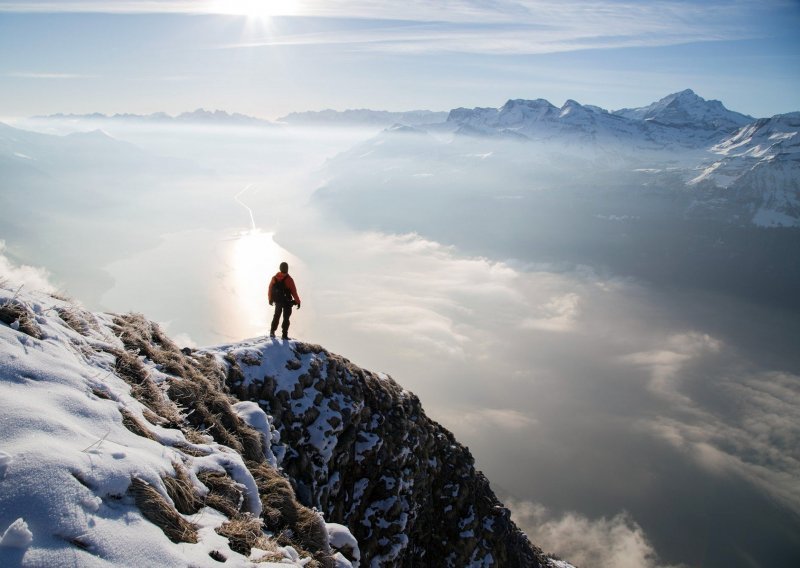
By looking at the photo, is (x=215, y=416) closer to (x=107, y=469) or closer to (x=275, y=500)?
(x=275, y=500)

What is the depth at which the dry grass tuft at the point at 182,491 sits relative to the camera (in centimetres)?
735

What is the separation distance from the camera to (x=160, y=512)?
644 cm

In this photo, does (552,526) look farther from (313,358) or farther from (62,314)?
(62,314)

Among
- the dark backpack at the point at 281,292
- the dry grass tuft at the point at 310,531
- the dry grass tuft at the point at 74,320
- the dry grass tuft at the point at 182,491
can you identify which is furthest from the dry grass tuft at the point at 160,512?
the dark backpack at the point at 281,292

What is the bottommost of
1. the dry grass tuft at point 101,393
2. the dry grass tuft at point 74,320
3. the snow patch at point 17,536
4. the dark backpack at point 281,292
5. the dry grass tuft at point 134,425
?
the snow patch at point 17,536

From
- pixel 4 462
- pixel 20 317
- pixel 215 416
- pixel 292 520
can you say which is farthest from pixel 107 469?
pixel 215 416

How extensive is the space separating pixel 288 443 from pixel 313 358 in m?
5.23

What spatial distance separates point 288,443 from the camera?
19.0m

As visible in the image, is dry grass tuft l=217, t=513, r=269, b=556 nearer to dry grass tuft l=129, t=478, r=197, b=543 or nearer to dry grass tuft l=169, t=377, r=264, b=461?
dry grass tuft l=129, t=478, r=197, b=543

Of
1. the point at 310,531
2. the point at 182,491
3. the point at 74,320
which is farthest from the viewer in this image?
the point at 74,320

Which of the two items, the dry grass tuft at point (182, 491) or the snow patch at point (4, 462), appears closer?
the snow patch at point (4, 462)

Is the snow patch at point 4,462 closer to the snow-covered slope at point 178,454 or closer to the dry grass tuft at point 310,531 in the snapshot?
the snow-covered slope at point 178,454

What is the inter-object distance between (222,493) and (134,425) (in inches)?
85.5

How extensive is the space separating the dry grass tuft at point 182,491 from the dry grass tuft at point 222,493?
1.40 feet
